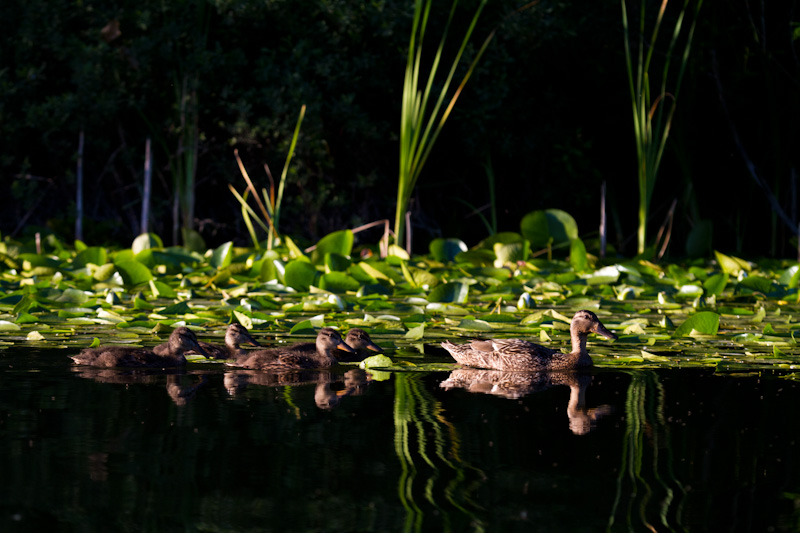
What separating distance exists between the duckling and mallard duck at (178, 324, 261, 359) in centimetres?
52

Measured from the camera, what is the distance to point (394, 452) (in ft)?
11.9

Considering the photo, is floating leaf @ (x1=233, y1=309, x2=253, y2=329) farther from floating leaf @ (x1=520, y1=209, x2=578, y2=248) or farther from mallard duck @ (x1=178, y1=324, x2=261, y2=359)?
floating leaf @ (x1=520, y1=209, x2=578, y2=248)

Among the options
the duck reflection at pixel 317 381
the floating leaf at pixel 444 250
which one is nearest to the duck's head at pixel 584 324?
the duck reflection at pixel 317 381

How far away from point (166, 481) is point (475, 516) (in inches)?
36.8

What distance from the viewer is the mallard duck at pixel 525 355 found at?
545 centimetres

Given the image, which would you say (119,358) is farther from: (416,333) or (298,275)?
(298,275)

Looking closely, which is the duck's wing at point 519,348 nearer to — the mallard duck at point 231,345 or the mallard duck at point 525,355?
the mallard duck at point 525,355

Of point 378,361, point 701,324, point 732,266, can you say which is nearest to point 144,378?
point 378,361

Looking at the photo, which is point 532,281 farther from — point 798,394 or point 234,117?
point 234,117

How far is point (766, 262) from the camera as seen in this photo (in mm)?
11312

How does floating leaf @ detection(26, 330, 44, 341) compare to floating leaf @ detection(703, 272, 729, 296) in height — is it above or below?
below

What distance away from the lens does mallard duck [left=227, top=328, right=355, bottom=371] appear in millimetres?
5418

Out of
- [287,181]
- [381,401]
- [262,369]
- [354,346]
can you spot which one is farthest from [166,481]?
[287,181]

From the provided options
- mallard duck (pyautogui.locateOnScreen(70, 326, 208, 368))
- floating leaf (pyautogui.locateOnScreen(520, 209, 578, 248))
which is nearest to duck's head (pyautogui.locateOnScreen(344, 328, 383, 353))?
mallard duck (pyautogui.locateOnScreen(70, 326, 208, 368))
